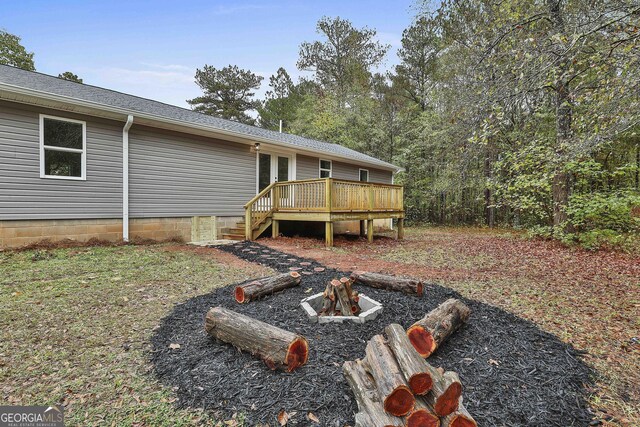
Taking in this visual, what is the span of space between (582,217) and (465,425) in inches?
367

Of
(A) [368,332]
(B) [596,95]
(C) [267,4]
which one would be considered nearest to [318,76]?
(C) [267,4]

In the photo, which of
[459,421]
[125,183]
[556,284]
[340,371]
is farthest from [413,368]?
[125,183]

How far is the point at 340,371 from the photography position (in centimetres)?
224

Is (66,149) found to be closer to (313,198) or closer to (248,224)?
(248,224)

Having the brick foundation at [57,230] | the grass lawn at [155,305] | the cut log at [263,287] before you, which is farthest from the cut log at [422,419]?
the brick foundation at [57,230]

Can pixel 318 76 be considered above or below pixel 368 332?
above

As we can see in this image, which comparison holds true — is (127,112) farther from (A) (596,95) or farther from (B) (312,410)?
(A) (596,95)

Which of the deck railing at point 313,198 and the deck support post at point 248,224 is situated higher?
the deck railing at point 313,198

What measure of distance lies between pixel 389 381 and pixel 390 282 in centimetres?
231

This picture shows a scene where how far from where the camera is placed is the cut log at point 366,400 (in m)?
1.65

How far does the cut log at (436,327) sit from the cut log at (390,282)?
2.54 feet

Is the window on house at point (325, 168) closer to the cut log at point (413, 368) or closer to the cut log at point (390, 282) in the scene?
the cut log at point (390, 282)

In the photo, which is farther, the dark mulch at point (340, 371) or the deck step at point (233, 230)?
the deck step at point (233, 230)

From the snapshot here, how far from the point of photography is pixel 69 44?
11.3 metres
